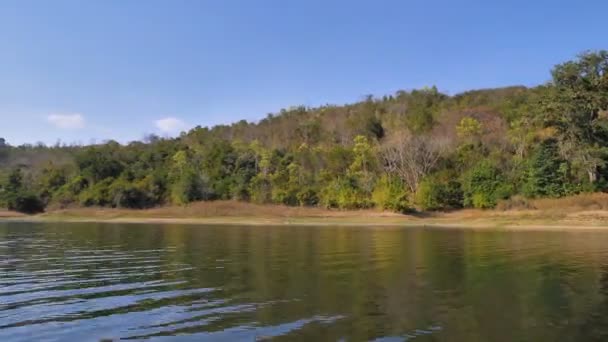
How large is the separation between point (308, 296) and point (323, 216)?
60735mm

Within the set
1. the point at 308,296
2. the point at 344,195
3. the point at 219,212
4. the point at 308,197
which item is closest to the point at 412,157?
→ the point at 344,195

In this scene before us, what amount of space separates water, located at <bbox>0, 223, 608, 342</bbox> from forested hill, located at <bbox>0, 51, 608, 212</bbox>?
1689 inches

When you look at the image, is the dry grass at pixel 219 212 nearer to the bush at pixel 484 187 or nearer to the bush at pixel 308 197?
the bush at pixel 308 197

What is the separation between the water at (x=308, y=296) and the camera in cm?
1130

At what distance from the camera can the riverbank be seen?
184ft

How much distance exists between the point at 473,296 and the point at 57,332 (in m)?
11.0

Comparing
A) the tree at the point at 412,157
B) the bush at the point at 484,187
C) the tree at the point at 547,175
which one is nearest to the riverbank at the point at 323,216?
the bush at the point at 484,187

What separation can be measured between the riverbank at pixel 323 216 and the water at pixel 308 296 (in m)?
30.8

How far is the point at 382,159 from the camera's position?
84500 mm

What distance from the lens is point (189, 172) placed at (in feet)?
314

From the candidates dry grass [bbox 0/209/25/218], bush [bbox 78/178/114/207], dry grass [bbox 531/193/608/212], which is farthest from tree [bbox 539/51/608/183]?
dry grass [bbox 0/209/25/218]

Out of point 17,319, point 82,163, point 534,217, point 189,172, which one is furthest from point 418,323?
point 82,163

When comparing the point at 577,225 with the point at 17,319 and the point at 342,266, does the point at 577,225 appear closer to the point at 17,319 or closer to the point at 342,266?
the point at 342,266

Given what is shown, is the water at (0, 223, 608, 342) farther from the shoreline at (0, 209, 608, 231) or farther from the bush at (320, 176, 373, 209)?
the bush at (320, 176, 373, 209)
